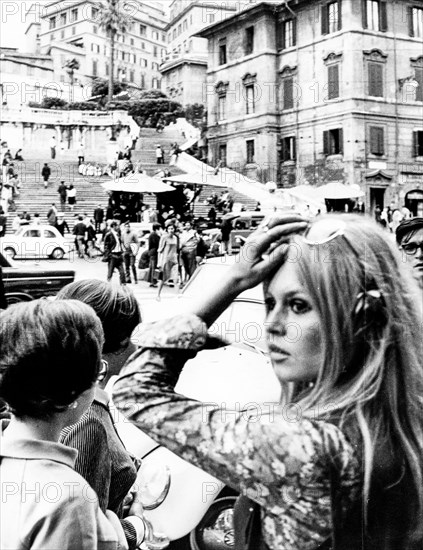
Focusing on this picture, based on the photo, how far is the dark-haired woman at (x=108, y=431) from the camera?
6.83 ft

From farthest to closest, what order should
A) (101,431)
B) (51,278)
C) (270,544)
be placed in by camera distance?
(51,278) → (101,431) → (270,544)

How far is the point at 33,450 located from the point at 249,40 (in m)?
42.4

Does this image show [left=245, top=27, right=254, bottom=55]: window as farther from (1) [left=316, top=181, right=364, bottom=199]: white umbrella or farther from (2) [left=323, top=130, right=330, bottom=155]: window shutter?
(1) [left=316, top=181, right=364, bottom=199]: white umbrella

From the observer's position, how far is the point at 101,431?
2145 millimetres

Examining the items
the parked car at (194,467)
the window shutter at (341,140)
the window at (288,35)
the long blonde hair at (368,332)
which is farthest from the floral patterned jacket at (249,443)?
the window at (288,35)

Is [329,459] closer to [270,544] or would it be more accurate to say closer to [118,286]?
[270,544]

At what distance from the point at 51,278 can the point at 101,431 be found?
9.49 m

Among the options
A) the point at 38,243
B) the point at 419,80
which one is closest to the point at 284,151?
the point at 419,80

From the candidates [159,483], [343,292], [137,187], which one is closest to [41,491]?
[343,292]

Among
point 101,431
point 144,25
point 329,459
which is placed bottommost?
point 101,431

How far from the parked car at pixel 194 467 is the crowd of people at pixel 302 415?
1308 mm

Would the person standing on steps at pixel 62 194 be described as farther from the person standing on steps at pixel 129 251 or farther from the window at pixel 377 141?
the window at pixel 377 141

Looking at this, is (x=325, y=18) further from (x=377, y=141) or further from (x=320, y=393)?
(x=320, y=393)

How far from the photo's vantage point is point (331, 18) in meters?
34.2
